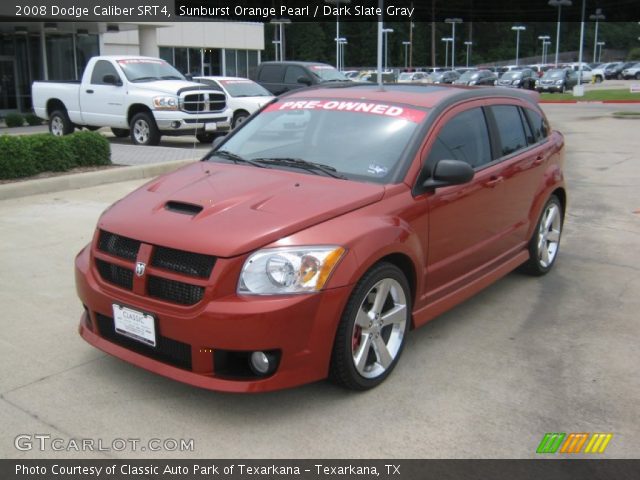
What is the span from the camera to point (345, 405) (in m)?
3.63

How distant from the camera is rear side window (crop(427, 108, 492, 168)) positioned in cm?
446

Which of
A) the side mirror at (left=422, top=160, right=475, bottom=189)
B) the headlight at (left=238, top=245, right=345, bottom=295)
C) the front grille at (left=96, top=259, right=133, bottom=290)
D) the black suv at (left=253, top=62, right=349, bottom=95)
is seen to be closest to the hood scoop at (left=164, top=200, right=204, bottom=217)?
the front grille at (left=96, top=259, right=133, bottom=290)

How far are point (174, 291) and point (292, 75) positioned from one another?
17227mm

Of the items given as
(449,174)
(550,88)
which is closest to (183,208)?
(449,174)

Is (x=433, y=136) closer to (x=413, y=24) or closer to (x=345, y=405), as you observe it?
(x=345, y=405)

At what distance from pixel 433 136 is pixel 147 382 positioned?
2413mm

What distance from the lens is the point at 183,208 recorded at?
3766 millimetres

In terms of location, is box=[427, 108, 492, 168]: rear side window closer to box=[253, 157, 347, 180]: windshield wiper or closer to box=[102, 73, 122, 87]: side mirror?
box=[253, 157, 347, 180]: windshield wiper

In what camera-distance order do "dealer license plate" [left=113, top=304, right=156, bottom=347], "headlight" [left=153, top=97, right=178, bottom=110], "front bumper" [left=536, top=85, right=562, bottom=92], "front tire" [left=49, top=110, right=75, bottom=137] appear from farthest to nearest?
"front bumper" [left=536, top=85, right=562, bottom=92], "front tire" [left=49, top=110, right=75, bottom=137], "headlight" [left=153, top=97, right=178, bottom=110], "dealer license plate" [left=113, top=304, right=156, bottom=347]

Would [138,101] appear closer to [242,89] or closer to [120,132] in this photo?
[120,132]

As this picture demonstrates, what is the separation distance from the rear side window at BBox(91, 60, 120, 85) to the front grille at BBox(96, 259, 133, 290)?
1231 cm

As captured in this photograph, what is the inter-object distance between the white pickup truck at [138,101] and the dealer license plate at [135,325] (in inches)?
440

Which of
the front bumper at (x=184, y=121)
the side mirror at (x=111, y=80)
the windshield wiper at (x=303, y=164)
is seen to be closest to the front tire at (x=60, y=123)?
the side mirror at (x=111, y=80)

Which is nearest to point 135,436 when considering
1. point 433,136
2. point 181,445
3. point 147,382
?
point 181,445
